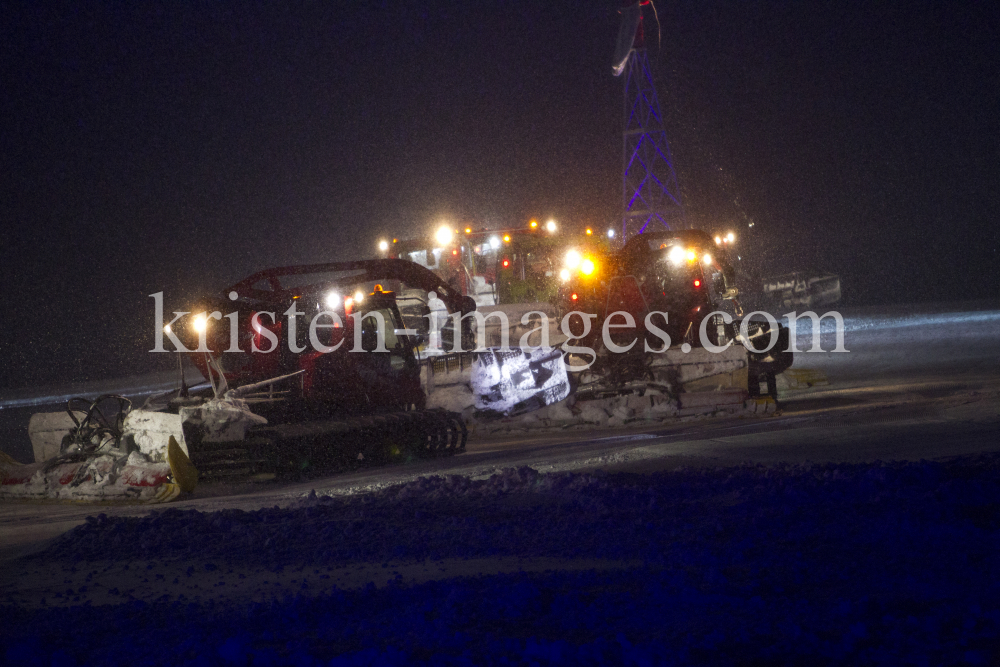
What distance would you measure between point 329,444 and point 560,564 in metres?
4.63

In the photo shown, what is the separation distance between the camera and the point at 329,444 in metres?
8.90

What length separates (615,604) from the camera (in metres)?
4.11

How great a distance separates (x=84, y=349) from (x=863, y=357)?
154 feet

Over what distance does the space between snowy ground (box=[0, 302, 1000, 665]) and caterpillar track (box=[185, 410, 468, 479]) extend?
0.42m

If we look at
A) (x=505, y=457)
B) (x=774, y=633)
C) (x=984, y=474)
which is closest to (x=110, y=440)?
(x=505, y=457)

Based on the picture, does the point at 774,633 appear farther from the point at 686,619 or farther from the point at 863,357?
the point at 863,357

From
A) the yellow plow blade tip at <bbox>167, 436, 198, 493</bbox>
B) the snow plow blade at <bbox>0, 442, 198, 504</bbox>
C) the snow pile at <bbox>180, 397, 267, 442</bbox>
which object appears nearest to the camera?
the yellow plow blade tip at <bbox>167, 436, 198, 493</bbox>

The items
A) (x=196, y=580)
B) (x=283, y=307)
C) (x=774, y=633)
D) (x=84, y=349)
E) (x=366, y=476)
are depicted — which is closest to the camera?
(x=774, y=633)

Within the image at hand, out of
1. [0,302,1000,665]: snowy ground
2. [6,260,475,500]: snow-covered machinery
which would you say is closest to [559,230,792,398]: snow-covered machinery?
[6,260,475,500]: snow-covered machinery

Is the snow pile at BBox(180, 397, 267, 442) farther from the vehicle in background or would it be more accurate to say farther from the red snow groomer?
the vehicle in background

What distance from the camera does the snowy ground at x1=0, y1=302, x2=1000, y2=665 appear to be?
370 cm

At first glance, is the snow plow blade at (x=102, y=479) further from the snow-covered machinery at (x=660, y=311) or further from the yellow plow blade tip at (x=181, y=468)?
the snow-covered machinery at (x=660, y=311)

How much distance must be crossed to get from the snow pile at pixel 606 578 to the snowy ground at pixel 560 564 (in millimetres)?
16

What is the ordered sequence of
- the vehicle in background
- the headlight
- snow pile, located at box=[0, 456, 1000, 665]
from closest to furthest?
snow pile, located at box=[0, 456, 1000, 665]
the headlight
the vehicle in background
